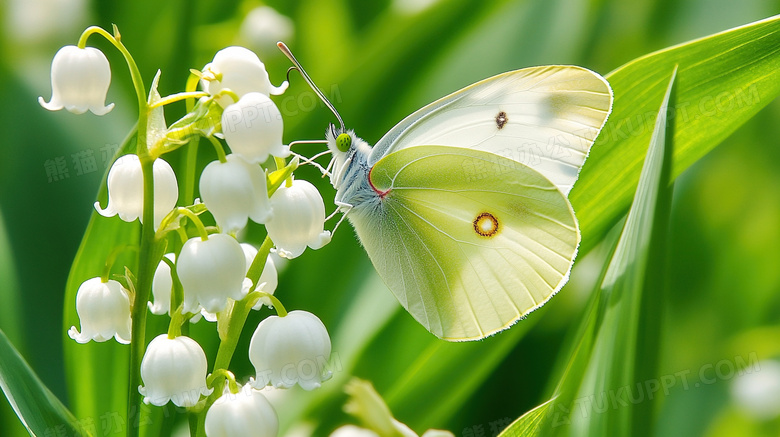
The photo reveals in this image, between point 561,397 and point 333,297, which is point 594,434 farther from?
point 333,297

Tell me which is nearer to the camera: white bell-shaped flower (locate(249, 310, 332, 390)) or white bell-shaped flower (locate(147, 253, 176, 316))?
white bell-shaped flower (locate(249, 310, 332, 390))

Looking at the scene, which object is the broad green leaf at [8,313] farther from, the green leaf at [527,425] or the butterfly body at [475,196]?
the green leaf at [527,425]

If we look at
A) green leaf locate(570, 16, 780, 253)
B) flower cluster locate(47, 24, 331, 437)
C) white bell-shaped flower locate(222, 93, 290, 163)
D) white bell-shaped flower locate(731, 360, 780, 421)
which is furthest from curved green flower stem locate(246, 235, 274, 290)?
white bell-shaped flower locate(731, 360, 780, 421)

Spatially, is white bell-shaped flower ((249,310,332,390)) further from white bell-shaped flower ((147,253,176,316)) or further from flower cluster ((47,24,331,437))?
white bell-shaped flower ((147,253,176,316))

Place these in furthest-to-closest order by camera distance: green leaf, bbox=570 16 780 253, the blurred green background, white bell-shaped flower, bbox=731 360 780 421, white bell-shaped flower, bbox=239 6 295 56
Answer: white bell-shaped flower, bbox=239 6 295 56
white bell-shaped flower, bbox=731 360 780 421
the blurred green background
green leaf, bbox=570 16 780 253

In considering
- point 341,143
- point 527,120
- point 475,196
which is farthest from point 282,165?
point 527,120

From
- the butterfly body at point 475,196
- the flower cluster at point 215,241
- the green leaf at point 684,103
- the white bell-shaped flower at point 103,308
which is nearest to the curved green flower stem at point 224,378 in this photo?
the flower cluster at point 215,241
